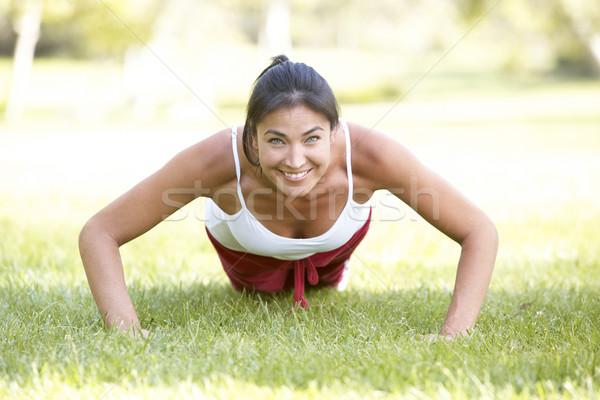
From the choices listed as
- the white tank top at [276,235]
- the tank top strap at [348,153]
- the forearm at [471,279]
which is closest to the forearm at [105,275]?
the white tank top at [276,235]

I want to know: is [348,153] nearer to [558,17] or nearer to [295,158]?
[295,158]

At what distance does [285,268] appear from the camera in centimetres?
370

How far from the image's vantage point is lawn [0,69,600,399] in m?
2.52

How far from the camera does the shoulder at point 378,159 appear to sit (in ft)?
10.2

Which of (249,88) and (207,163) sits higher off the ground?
(249,88)

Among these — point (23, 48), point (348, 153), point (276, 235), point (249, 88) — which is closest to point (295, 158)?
point (348, 153)

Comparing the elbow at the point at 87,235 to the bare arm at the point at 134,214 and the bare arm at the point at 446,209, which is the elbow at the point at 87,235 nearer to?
the bare arm at the point at 134,214

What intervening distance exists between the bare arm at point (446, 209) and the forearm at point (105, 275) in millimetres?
1179

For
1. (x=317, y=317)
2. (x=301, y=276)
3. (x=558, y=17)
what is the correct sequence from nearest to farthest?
(x=317, y=317)
(x=301, y=276)
(x=558, y=17)

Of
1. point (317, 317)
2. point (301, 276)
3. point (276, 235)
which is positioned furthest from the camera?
point (301, 276)

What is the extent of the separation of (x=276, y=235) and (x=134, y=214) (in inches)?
25.6

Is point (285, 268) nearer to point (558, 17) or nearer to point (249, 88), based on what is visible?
point (249, 88)

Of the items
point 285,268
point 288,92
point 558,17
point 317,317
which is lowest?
point 317,317

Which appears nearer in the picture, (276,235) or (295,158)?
(295,158)
